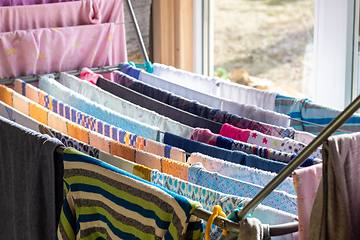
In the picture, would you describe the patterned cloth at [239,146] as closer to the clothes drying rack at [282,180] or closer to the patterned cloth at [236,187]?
the patterned cloth at [236,187]

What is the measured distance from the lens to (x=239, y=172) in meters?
0.97

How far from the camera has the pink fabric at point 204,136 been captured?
115 cm

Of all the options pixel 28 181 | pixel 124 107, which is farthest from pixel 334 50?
pixel 28 181

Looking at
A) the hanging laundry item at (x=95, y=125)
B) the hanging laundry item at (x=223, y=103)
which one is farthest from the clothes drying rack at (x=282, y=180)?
the hanging laundry item at (x=223, y=103)

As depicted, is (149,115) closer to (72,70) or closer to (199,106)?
(199,106)

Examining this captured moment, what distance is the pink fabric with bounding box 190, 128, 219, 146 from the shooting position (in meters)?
1.15

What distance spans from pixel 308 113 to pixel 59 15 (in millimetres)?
1185

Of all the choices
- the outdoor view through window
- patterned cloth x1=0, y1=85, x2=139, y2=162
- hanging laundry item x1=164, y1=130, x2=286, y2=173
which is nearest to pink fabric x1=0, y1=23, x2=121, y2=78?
patterned cloth x1=0, y1=85, x2=139, y2=162

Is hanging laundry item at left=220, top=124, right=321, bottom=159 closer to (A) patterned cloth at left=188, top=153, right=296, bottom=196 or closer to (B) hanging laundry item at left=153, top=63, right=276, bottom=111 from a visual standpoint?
(A) patterned cloth at left=188, top=153, right=296, bottom=196

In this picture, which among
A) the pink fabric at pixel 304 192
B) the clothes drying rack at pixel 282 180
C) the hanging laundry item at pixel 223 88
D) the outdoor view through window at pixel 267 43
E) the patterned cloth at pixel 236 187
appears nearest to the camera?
the clothes drying rack at pixel 282 180

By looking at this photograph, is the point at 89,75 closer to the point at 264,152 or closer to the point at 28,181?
the point at 28,181

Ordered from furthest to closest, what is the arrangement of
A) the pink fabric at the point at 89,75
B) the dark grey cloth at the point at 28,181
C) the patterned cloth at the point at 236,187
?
the pink fabric at the point at 89,75, the dark grey cloth at the point at 28,181, the patterned cloth at the point at 236,187

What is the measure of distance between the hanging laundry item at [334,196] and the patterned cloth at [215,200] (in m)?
0.12

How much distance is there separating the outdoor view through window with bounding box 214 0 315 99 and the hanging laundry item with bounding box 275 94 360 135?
0.77 m
